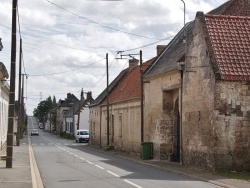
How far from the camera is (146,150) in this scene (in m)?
30.8

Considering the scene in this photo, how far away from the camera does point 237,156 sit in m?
21.7

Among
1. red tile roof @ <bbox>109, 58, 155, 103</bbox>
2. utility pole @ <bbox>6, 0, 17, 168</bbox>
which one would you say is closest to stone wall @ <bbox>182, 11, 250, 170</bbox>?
utility pole @ <bbox>6, 0, 17, 168</bbox>

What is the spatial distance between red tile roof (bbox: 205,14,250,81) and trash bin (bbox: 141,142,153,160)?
10.2 m

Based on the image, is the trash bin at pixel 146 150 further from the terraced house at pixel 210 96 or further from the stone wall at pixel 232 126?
the stone wall at pixel 232 126

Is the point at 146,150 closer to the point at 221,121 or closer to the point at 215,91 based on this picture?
the point at 221,121

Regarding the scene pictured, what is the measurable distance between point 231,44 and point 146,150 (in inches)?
407

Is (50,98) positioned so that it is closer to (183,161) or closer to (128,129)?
(128,129)

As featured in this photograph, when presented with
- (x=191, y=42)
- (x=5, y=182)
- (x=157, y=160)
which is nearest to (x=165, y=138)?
(x=157, y=160)

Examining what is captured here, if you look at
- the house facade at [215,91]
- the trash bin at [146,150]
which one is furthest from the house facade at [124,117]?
the house facade at [215,91]

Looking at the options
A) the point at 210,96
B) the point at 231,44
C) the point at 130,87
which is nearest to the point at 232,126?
the point at 210,96

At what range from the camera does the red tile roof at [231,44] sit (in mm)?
22125

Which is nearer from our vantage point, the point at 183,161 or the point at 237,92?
the point at 237,92

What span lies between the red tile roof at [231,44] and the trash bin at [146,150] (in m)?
10.2

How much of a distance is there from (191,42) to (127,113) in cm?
1587
